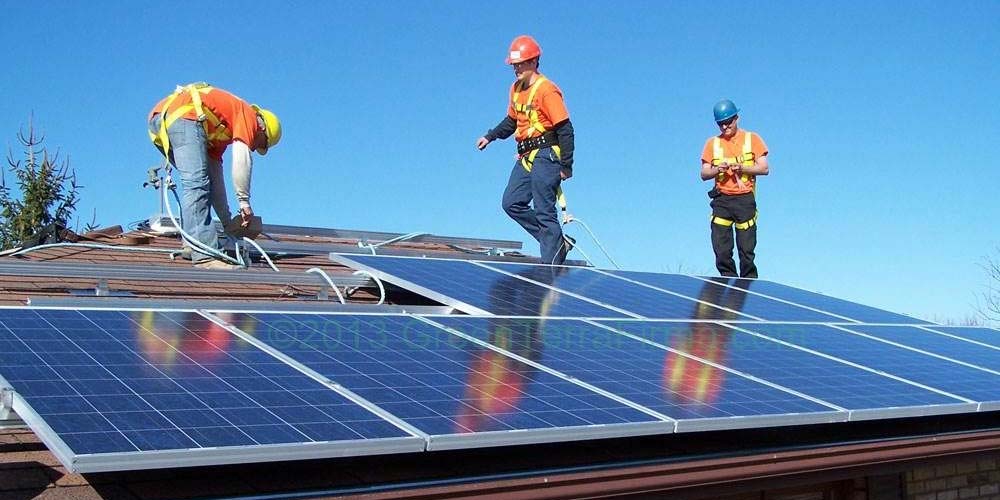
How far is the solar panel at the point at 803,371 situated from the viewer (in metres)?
6.45

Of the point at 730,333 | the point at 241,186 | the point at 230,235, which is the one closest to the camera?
the point at 730,333

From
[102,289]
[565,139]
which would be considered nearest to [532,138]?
[565,139]

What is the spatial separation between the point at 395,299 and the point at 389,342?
2.69 metres

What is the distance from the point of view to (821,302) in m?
10.9

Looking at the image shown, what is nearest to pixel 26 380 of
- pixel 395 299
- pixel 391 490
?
pixel 391 490

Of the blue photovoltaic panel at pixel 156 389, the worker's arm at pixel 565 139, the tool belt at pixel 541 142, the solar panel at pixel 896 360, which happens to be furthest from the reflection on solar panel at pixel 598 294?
the blue photovoltaic panel at pixel 156 389

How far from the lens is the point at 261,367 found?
4.79 meters

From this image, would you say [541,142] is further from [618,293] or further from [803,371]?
[803,371]

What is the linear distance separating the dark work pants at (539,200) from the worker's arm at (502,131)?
17.8 inches

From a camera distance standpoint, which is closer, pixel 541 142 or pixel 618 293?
pixel 618 293

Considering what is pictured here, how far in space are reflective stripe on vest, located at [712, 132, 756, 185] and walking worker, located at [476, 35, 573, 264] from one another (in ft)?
7.61

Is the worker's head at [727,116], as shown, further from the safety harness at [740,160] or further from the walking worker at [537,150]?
the walking worker at [537,150]

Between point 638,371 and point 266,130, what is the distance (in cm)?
506

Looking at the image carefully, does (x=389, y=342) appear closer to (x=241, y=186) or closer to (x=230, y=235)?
(x=241, y=186)
